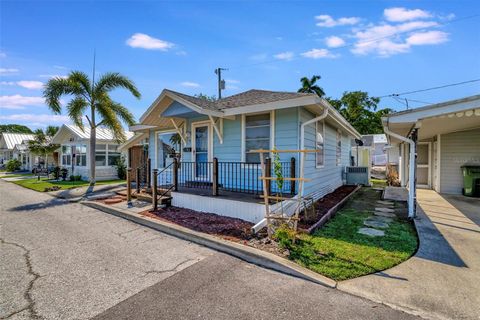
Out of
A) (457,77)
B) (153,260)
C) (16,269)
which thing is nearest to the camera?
(16,269)

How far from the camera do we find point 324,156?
880cm

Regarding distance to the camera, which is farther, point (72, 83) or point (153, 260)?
Result: point (72, 83)

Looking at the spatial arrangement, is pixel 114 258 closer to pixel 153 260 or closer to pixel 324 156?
pixel 153 260

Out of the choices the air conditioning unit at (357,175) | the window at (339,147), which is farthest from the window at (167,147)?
the air conditioning unit at (357,175)

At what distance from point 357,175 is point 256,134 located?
8573 millimetres

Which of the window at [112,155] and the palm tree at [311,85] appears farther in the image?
the palm tree at [311,85]

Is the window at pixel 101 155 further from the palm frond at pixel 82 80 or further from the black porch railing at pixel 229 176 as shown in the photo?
the black porch railing at pixel 229 176

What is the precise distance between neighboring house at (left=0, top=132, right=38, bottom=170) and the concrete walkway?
118 ft

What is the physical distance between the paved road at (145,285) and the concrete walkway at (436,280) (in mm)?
274

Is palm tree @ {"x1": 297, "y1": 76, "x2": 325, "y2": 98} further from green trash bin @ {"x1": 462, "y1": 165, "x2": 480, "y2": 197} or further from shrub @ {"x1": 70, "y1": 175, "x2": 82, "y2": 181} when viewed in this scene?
shrub @ {"x1": 70, "y1": 175, "x2": 82, "y2": 181}

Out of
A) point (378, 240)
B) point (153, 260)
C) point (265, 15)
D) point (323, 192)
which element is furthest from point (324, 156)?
point (153, 260)

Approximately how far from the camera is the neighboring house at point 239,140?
20.8 feet

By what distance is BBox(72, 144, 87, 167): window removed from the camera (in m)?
17.8

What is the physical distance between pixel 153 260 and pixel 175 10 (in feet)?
26.2
